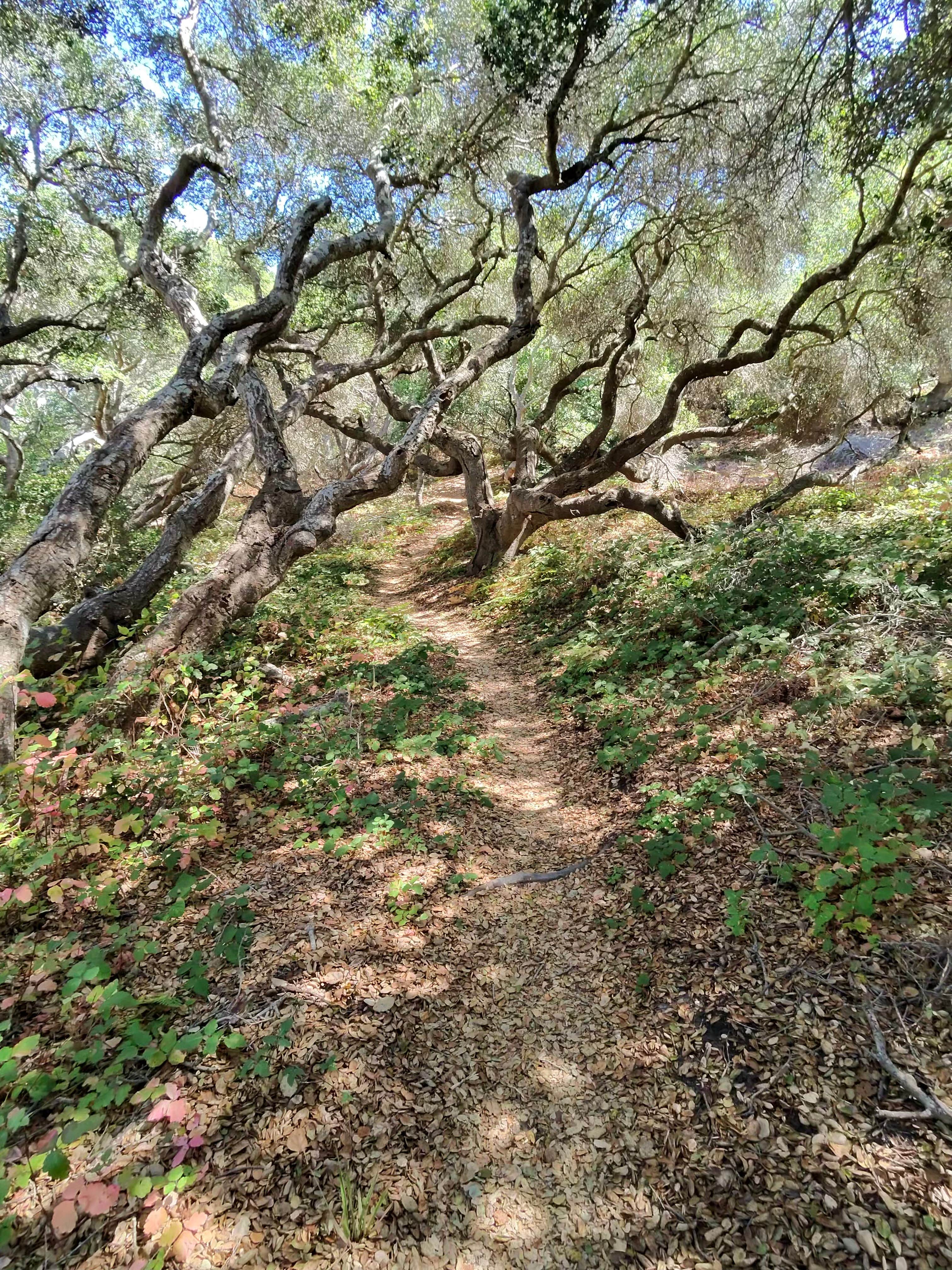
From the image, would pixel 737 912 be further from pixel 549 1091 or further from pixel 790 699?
pixel 790 699

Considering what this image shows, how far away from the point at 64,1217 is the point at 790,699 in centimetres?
469

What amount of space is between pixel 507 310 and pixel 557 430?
168 inches

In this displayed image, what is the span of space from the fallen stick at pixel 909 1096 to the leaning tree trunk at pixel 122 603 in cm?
542

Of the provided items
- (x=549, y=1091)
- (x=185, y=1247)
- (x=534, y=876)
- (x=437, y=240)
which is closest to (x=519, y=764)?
(x=534, y=876)

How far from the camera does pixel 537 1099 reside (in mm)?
2385

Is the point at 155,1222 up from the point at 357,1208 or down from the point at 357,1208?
up

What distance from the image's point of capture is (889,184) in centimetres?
902

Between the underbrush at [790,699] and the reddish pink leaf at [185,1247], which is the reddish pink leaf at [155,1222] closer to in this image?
the reddish pink leaf at [185,1247]

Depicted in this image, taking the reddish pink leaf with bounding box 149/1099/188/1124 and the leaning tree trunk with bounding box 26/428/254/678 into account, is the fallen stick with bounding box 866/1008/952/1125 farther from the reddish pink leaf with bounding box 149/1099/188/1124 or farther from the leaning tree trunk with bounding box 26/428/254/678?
the leaning tree trunk with bounding box 26/428/254/678

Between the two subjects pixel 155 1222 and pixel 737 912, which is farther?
pixel 737 912

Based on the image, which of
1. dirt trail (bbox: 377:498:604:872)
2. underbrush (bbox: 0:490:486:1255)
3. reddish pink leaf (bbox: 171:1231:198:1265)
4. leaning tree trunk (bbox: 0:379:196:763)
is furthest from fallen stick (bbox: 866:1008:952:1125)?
leaning tree trunk (bbox: 0:379:196:763)

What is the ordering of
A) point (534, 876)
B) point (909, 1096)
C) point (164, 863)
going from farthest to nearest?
point (534, 876) → point (164, 863) → point (909, 1096)

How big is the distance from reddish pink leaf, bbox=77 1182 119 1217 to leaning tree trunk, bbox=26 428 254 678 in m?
3.54

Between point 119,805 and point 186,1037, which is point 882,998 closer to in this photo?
point 186,1037
